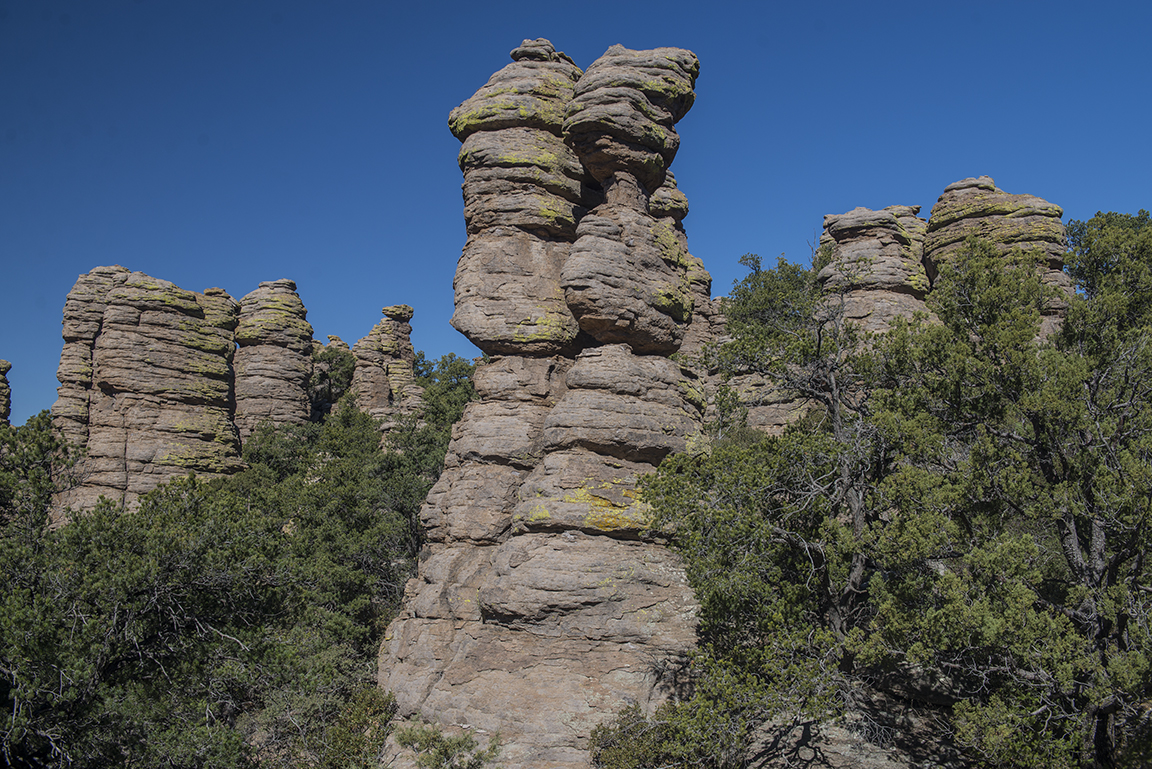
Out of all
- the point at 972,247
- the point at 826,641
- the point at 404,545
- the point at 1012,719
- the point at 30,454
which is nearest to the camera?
the point at 1012,719

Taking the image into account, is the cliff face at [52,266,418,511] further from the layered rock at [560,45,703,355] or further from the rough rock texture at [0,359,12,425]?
the layered rock at [560,45,703,355]

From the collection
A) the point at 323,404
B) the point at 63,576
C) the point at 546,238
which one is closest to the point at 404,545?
the point at 546,238

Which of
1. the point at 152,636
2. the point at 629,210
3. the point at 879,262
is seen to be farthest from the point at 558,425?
the point at 879,262

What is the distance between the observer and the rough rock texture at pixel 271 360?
4969cm

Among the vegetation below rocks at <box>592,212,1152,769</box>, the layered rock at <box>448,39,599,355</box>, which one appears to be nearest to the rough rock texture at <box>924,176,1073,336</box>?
the vegetation below rocks at <box>592,212,1152,769</box>

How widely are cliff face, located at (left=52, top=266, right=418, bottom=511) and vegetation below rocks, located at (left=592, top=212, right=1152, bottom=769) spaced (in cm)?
3398

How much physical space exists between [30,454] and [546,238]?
15172 millimetres

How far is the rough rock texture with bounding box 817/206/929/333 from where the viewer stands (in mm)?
37750

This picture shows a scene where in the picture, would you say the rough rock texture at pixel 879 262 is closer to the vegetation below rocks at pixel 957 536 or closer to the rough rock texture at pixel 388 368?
the vegetation below rocks at pixel 957 536

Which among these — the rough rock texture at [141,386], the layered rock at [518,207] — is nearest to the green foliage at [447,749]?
the layered rock at [518,207]

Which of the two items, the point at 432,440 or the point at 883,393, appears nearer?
the point at 883,393

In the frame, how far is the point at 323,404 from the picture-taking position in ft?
193

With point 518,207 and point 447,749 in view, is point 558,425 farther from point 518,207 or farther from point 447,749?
point 447,749

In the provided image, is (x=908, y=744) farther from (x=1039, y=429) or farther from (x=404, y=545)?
(x=404, y=545)
